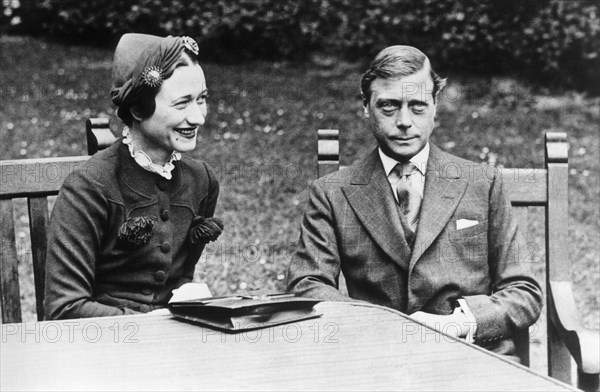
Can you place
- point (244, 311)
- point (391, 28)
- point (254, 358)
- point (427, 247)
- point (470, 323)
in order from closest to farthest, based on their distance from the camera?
point (254, 358)
point (244, 311)
point (470, 323)
point (427, 247)
point (391, 28)

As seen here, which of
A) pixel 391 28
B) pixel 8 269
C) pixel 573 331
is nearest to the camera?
pixel 573 331

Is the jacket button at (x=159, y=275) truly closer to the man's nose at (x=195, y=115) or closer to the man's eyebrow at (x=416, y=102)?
the man's nose at (x=195, y=115)

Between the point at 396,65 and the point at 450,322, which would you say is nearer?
the point at 450,322

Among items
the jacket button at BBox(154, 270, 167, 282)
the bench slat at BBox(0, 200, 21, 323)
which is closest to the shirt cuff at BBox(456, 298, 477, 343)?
the jacket button at BBox(154, 270, 167, 282)

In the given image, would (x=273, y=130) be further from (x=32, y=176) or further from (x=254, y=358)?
(x=254, y=358)

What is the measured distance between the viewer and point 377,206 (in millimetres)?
3164

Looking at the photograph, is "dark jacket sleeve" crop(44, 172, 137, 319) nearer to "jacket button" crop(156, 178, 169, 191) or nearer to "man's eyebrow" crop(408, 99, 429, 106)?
"jacket button" crop(156, 178, 169, 191)

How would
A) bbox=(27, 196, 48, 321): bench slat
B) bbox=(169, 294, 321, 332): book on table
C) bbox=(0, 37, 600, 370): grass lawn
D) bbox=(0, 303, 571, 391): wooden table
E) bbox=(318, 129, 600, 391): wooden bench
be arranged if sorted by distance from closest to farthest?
bbox=(0, 303, 571, 391): wooden table
bbox=(169, 294, 321, 332): book on table
bbox=(318, 129, 600, 391): wooden bench
bbox=(27, 196, 48, 321): bench slat
bbox=(0, 37, 600, 370): grass lawn

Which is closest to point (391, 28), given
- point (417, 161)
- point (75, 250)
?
point (417, 161)

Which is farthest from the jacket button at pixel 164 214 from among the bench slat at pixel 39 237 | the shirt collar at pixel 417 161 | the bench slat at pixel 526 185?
the bench slat at pixel 526 185

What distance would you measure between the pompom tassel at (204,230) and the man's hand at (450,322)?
0.71m

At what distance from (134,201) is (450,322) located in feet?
3.55

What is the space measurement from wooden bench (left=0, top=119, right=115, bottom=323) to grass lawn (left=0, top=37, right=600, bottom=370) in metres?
2.28

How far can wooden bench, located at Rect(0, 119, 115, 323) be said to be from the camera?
128 inches
